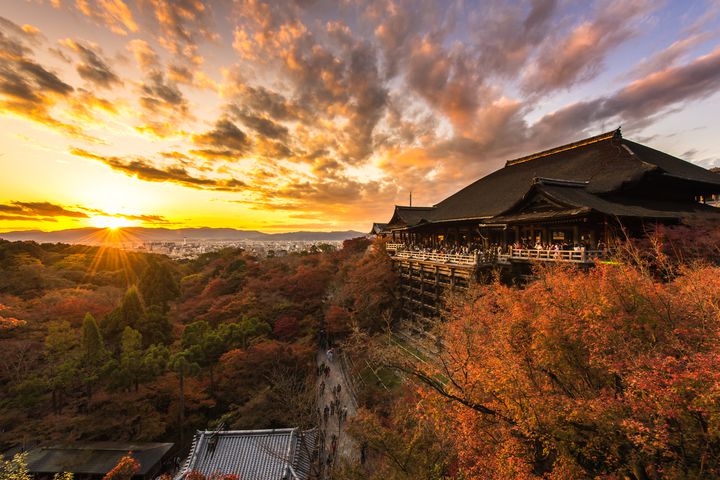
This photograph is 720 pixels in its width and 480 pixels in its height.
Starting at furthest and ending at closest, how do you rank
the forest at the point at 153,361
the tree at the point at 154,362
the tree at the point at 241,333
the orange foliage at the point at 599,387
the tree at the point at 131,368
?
1. the tree at the point at 241,333
2. the tree at the point at 154,362
3. the tree at the point at 131,368
4. the forest at the point at 153,361
5. the orange foliage at the point at 599,387

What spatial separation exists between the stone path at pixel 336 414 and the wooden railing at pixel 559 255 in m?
13.9

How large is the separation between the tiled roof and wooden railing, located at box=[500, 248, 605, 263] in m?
15.2

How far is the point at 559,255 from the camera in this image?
47.1 feet

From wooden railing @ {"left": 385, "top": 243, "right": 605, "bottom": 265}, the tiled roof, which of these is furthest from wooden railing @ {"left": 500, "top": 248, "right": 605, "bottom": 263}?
the tiled roof

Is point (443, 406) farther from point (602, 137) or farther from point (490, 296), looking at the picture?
point (602, 137)

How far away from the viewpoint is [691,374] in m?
5.34

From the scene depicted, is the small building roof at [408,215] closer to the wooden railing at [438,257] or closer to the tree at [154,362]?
the wooden railing at [438,257]

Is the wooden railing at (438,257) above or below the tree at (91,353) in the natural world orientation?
above

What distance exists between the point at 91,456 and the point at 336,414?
43.6 ft

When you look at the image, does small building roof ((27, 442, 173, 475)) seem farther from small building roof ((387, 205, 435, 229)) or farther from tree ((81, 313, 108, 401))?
small building roof ((387, 205, 435, 229))

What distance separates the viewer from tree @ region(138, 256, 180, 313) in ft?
115

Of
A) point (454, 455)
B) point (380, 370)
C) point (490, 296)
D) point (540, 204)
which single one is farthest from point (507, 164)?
point (454, 455)

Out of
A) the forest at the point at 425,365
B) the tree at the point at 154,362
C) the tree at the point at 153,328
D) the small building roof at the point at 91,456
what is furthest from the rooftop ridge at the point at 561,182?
the tree at the point at 153,328

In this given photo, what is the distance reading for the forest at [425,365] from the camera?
21.2 ft
